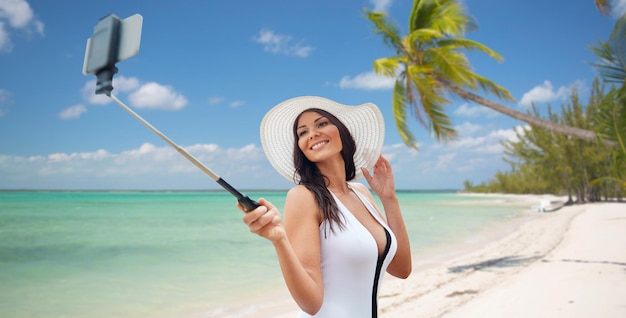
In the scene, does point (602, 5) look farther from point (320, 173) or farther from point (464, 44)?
point (320, 173)

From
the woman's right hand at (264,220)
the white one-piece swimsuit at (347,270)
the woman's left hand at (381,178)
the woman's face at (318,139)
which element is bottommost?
the white one-piece swimsuit at (347,270)

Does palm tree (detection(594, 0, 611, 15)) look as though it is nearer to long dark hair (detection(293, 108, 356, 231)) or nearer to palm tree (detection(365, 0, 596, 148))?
palm tree (detection(365, 0, 596, 148))

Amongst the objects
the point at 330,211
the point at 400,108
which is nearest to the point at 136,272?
the point at 400,108

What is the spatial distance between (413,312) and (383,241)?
13.6 feet

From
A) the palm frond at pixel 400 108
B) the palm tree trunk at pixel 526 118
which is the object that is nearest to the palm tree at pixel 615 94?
the palm tree trunk at pixel 526 118

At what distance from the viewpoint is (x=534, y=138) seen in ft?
109

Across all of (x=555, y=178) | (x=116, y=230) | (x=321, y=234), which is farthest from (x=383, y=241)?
(x=555, y=178)

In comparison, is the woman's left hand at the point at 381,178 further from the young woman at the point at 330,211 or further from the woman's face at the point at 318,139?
the woman's face at the point at 318,139

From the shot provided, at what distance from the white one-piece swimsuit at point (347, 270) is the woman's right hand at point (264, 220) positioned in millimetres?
370

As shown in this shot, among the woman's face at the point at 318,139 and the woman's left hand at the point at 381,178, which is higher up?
the woman's face at the point at 318,139

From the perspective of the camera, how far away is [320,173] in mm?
1746

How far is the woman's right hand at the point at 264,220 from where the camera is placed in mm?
1027

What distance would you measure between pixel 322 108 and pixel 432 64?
28.0ft

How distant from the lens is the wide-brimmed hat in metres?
1.86
